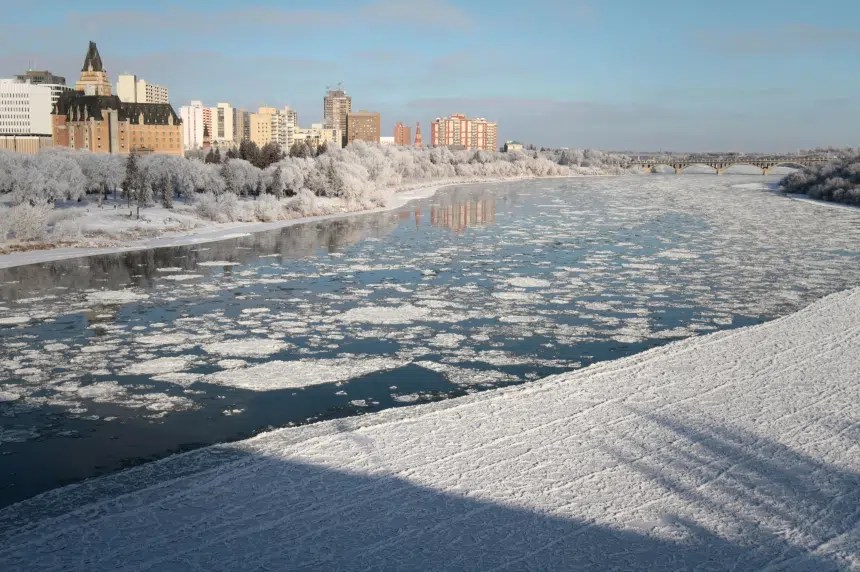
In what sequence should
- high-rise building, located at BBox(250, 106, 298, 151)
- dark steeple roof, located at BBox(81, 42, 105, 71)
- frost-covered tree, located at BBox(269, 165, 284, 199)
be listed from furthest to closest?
high-rise building, located at BBox(250, 106, 298, 151)
dark steeple roof, located at BBox(81, 42, 105, 71)
frost-covered tree, located at BBox(269, 165, 284, 199)

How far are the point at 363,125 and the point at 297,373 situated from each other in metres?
166

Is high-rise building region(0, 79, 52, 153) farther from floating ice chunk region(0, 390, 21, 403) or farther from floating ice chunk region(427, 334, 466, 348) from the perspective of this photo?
floating ice chunk region(0, 390, 21, 403)

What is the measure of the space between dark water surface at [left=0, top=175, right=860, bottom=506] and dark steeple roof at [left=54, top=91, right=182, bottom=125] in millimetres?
58836

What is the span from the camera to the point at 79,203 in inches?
1581

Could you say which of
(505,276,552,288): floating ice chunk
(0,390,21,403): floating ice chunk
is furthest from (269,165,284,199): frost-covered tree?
(0,390,21,403): floating ice chunk

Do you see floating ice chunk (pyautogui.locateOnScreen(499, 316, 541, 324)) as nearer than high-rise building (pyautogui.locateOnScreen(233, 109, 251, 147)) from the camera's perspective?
Yes

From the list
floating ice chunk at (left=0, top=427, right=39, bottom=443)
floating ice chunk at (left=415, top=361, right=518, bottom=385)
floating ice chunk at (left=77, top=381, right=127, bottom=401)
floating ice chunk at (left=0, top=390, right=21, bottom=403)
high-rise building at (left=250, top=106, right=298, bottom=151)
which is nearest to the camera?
floating ice chunk at (left=0, top=427, right=39, bottom=443)

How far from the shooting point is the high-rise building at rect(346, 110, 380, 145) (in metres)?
172

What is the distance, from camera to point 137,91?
143 meters

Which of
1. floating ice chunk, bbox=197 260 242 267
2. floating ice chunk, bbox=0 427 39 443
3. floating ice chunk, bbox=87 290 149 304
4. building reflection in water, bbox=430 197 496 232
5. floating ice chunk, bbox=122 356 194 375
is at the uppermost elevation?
building reflection in water, bbox=430 197 496 232

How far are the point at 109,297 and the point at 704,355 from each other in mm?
12699

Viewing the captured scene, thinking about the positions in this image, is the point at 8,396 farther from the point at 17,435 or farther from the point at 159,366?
the point at 159,366

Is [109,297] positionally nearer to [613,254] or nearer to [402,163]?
[613,254]

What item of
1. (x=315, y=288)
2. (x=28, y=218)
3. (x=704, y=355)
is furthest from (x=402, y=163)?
(x=704, y=355)
